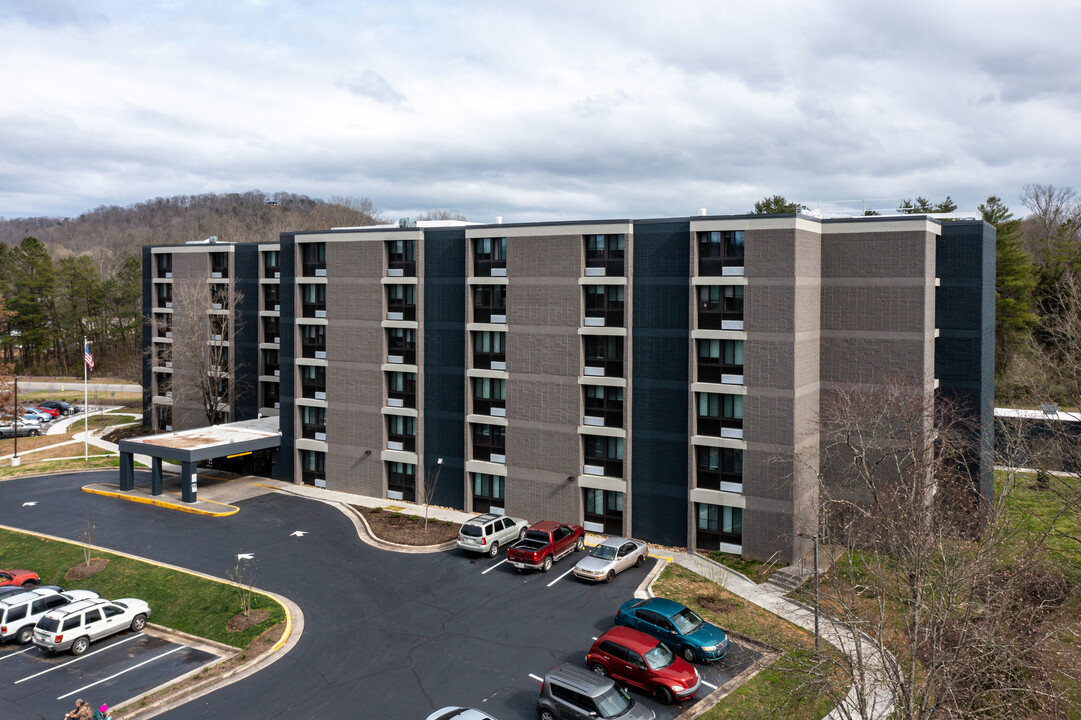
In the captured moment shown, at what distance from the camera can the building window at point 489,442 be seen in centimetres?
4459

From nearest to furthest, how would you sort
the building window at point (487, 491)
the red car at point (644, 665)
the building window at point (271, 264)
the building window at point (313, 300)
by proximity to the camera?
the red car at point (644, 665) < the building window at point (487, 491) < the building window at point (313, 300) < the building window at point (271, 264)

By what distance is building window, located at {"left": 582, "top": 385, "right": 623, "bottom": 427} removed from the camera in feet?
135

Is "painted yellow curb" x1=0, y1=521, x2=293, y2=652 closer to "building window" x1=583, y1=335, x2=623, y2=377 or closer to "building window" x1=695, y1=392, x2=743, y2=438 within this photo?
"building window" x1=583, y1=335, x2=623, y2=377

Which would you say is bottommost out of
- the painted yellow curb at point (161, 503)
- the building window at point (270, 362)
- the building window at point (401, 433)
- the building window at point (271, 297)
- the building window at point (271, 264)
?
the painted yellow curb at point (161, 503)

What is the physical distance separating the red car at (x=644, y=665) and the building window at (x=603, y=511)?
47.5ft

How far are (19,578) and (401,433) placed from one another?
2149cm

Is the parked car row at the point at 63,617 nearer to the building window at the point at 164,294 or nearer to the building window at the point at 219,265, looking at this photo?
the building window at the point at 219,265

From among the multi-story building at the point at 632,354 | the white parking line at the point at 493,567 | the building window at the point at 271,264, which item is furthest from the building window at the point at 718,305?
the building window at the point at 271,264

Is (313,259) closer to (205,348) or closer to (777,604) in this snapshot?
(205,348)

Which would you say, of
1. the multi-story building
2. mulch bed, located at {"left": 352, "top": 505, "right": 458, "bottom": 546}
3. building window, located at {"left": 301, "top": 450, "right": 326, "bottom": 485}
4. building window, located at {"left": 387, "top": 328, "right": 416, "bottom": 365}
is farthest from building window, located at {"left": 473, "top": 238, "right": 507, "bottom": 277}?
building window, located at {"left": 301, "top": 450, "right": 326, "bottom": 485}

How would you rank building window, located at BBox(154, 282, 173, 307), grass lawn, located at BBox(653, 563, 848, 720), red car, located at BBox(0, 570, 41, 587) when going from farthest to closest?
building window, located at BBox(154, 282, 173, 307) → red car, located at BBox(0, 570, 41, 587) → grass lawn, located at BBox(653, 563, 848, 720)

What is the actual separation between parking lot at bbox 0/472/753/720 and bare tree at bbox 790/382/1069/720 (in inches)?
288

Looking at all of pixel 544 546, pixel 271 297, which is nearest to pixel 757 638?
pixel 544 546

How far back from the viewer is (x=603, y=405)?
136 feet
